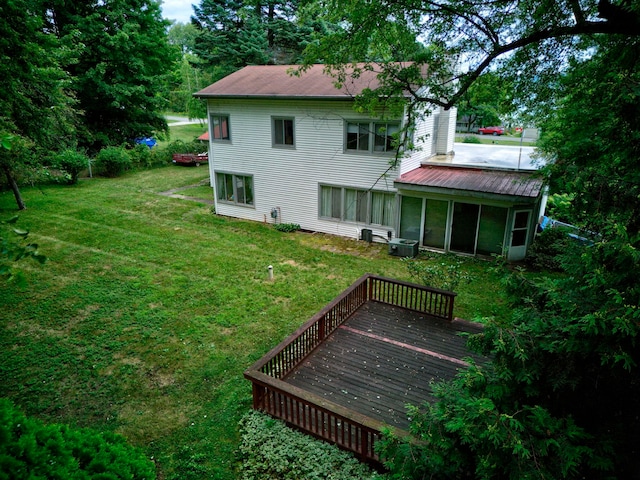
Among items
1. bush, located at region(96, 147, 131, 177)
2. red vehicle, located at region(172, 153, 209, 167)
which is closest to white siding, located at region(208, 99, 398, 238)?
bush, located at region(96, 147, 131, 177)

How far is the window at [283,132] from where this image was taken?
15.7m

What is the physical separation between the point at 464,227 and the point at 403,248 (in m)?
2.16

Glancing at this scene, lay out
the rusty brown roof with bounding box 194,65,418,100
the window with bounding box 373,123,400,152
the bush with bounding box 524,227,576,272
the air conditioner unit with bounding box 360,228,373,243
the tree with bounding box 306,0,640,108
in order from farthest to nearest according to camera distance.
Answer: the air conditioner unit with bounding box 360,228,373,243, the rusty brown roof with bounding box 194,65,418,100, the window with bounding box 373,123,400,152, the bush with bounding box 524,227,576,272, the tree with bounding box 306,0,640,108

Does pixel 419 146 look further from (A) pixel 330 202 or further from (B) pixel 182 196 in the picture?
(B) pixel 182 196

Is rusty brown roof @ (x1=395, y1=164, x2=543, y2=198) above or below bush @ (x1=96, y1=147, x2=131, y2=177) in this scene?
above

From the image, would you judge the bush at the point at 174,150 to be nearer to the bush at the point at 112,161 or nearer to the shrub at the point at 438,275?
the bush at the point at 112,161

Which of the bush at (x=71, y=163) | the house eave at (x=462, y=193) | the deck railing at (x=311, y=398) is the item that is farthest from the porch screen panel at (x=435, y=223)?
the bush at (x=71, y=163)

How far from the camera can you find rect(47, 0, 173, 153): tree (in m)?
25.2

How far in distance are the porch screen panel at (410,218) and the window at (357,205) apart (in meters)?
0.39

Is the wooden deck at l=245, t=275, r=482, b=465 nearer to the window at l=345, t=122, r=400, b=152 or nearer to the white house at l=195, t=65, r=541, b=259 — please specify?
the white house at l=195, t=65, r=541, b=259

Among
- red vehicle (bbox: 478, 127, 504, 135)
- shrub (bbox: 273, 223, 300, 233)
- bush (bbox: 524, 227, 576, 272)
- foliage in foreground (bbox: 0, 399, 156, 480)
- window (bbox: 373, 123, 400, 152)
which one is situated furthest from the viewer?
red vehicle (bbox: 478, 127, 504, 135)

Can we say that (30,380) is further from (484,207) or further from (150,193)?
(150,193)

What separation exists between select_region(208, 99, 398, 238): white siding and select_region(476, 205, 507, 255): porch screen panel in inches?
127

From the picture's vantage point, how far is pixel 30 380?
24.4ft
